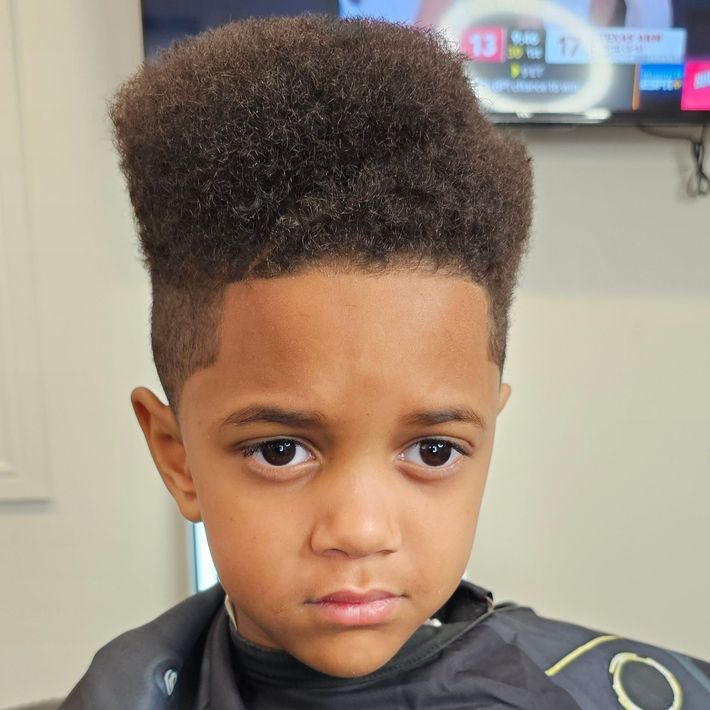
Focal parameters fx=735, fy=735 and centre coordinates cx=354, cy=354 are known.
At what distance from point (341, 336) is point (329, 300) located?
3 centimetres

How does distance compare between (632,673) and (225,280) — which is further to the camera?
(632,673)

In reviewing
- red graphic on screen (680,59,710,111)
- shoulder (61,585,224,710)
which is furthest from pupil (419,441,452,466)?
red graphic on screen (680,59,710,111)

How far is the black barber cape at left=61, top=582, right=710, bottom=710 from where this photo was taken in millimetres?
635

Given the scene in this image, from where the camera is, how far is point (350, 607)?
527 mm

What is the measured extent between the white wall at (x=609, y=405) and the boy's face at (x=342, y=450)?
757 millimetres

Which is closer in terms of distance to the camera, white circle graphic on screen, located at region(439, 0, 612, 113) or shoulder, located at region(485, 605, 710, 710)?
shoulder, located at region(485, 605, 710, 710)

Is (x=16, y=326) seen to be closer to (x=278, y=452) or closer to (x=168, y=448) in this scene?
(x=168, y=448)

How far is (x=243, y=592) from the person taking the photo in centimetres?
55

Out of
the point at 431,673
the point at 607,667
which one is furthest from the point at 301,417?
the point at 607,667

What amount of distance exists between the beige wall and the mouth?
0.84 metres

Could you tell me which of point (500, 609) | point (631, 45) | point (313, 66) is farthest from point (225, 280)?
point (631, 45)

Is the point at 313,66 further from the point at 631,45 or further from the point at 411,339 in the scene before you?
the point at 631,45

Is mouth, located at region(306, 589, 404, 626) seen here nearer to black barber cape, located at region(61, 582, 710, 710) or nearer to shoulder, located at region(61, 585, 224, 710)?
black barber cape, located at region(61, 582, 710, 710)

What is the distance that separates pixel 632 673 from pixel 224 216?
0.56 meters
